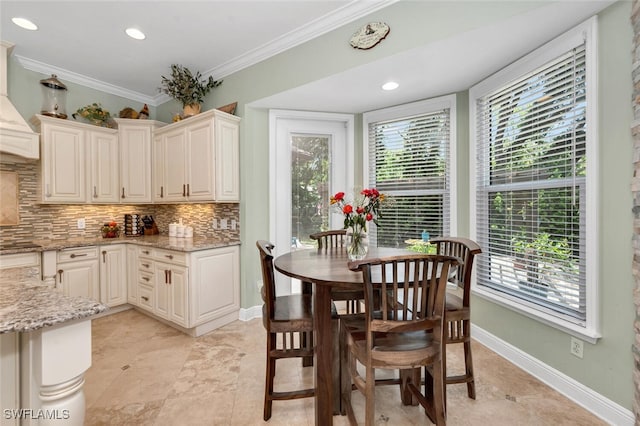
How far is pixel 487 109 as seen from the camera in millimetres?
2670

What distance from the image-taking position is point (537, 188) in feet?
7.29

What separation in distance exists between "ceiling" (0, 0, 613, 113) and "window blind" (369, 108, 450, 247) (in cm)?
30

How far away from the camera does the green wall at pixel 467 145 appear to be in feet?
5.53

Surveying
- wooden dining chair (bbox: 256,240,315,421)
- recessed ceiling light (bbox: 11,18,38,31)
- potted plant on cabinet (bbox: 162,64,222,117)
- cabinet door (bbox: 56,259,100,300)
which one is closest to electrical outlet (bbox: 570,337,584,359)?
wooden dining chair (bbox: 256,240,315,421)

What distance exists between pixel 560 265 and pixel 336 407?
1877mm

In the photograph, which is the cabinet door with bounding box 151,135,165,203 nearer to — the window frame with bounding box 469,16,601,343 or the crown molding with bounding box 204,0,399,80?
the crown molding with bounding box 204,0,399,80

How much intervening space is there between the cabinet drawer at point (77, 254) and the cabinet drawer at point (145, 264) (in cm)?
49

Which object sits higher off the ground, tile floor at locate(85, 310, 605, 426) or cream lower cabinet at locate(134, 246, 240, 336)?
cream lower cabinet at locate(134, 246, 240, 336)

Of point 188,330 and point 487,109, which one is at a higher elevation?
point 487,109

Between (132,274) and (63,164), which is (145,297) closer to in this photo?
(132,274)

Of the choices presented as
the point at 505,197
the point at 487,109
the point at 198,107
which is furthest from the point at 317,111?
the point at 505,197

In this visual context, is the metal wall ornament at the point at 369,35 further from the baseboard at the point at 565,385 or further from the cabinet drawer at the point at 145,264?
the cabinet drawer at the point at 145,264

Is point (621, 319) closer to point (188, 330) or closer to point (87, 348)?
point (87, 348)

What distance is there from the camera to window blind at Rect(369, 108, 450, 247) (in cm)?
305
